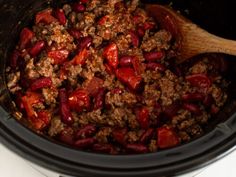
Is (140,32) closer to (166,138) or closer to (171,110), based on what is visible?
(171,110)

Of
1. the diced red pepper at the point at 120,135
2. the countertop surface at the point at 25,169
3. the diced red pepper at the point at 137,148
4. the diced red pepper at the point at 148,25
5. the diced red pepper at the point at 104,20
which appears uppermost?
the diced red pepper at the point at 104,20

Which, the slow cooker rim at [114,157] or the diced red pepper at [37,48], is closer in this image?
the slow cooker rim at [114,157]

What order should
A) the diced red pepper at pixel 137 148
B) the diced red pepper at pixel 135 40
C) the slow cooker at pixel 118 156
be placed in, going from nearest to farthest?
the slow cooker at pixel 118 156 → the diced red pepper at pixel 137 148 → the diced red pepper at pixel 135 40

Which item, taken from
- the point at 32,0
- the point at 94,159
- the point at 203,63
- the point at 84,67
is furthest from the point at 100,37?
the point at 94,159

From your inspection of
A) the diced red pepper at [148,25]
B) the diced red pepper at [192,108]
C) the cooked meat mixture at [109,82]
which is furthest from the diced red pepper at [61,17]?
the diced red pepper at [192,108]

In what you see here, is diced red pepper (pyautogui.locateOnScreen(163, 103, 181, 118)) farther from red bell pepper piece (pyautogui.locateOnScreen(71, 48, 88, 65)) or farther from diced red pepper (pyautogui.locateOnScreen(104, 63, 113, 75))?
red bell pepper piece (pyautogui.locateOnScreen(71, 48, 88, 65))

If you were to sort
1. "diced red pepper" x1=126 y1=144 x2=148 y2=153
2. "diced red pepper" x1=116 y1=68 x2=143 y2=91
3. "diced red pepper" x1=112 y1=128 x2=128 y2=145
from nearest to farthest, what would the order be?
"diced red pepper" x1=126 y1=144 x2=148 y2=153, "diced red pepper" x1=112 y1=128 x2=128 y2=145, "diced red pepper" x1=116 y1=68 x2=143 y2=91

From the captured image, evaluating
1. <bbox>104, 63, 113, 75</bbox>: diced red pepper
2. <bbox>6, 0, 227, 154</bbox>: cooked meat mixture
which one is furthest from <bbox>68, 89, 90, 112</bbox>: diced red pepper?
<bbox>104, 63, 113, 75</bbox>: diced red pepper

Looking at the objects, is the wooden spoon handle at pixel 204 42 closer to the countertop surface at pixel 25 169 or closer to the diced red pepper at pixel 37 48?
→ the countertop surface at pixel 25 169
